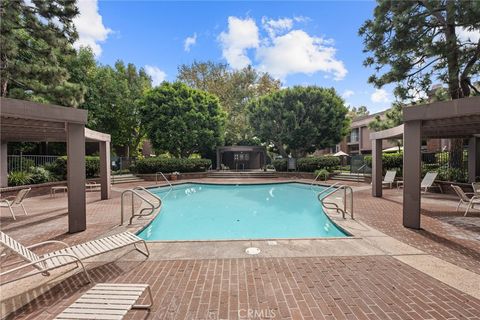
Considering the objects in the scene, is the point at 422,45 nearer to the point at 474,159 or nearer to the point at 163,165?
the point at 474,159

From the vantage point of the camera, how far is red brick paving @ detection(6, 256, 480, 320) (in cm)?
283

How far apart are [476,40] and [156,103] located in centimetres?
2262

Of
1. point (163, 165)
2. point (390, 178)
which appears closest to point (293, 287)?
point (390, 178)

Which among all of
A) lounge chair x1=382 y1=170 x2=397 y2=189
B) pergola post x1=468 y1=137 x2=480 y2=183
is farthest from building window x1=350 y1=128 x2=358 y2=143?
pergola post x1=468 y1=137 x2=480 y2=183

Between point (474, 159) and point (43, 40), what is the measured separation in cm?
2191

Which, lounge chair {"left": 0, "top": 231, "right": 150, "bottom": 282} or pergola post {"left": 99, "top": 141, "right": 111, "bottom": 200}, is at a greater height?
pergola post {"left": 99, "top": 141, "right": 111, "bottom": 200}

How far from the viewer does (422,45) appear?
42.6 ft

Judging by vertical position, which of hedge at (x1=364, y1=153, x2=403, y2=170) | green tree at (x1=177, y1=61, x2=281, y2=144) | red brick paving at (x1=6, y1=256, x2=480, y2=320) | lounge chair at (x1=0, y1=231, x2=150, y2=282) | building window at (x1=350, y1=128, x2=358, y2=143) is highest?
green tree at (x1=177, y1=61, x2=281, y2=144)

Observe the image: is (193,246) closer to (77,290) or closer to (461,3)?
(77,290)

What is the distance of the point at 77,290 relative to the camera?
3.35m

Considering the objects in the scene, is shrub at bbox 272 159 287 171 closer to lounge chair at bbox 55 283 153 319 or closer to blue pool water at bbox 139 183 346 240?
blue pool water at bbox 139 183 346 240

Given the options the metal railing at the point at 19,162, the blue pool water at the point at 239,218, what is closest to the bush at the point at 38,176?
the metal railing at the point at 19,162

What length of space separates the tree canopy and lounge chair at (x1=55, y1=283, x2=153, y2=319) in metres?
16.0

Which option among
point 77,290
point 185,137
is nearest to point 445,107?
point 77,290
